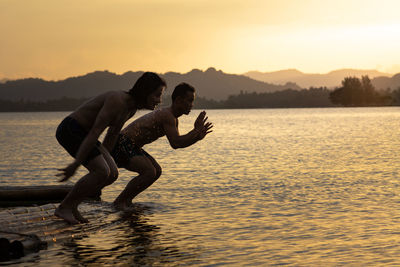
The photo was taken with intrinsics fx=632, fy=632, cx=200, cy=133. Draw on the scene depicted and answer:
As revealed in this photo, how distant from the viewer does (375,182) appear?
60.7 feet

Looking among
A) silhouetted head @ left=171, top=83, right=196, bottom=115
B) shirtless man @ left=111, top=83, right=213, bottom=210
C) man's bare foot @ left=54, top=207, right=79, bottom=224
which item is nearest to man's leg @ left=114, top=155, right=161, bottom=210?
shirtless man @ left=111, top=83, right=213, bottom=210

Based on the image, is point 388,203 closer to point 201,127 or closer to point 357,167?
point 201,127

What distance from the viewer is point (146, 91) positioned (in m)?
9.08

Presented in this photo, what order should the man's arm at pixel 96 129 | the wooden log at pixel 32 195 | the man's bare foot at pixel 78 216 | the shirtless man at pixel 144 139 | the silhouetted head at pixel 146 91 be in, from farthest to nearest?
the wooden log at pixel 32 195, the shirtless man at pixel 144 139, the man's bare foot at pixel 78 216, the silhouetted head at pixel 146 91, the man's arm at pixel 96 129

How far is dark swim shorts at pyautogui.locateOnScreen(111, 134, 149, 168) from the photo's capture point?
1137cm

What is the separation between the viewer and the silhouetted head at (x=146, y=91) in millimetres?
9078

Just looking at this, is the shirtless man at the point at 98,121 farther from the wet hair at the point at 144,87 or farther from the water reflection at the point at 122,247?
the water reflection at the point at 122,247

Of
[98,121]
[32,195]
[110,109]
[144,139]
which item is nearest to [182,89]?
[144,139]

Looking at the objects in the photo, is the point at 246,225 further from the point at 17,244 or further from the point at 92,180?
the point at 17,244

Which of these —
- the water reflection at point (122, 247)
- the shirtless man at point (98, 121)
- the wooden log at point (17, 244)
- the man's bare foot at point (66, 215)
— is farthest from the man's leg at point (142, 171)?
the wooden log at point (17, 244)

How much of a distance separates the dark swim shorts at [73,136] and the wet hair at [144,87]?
91 cm

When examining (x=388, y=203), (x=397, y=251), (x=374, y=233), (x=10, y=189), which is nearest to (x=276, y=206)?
(x=388, y=203)

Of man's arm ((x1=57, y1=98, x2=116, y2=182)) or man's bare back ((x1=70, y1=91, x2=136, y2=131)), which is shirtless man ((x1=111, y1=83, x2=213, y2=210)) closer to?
man's bare back ((x1=70, y1=91, x2=136, y2=131))

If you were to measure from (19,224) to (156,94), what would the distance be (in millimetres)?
2911
